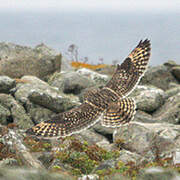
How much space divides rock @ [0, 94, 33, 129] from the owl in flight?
4.64 m

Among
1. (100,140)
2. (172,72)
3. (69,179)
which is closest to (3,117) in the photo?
(100,140)

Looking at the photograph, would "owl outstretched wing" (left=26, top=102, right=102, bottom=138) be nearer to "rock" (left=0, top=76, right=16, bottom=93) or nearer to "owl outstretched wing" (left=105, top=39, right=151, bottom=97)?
"owl outstretched wing" (left=105, top=39, right=151, bottom=97)

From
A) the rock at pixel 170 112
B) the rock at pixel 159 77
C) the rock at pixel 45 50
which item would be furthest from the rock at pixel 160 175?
the rock at pixel 45 50

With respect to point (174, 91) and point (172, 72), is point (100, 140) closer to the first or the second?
point (174, 91)

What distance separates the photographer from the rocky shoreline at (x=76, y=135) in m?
5.86

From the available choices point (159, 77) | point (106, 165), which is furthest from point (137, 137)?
point (159, 77)

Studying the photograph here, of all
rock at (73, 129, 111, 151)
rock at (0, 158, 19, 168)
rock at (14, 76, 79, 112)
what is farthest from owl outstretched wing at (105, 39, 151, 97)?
rock at (14, 76, 79, 112)

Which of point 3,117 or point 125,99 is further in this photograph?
point 3,117

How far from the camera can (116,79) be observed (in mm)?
8547

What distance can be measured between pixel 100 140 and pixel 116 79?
9.87 feet

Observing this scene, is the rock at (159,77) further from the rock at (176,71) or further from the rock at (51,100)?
the rock at (51,100)

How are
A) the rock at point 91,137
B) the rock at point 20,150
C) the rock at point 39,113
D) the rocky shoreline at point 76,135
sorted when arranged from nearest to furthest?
the rocky shoreline at point 76,135 < the rock at point 20,150 < the rock at point 91,137 < the rock at point 39,113

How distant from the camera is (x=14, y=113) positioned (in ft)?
40.1

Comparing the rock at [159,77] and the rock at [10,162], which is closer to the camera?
the rock at [10,162]
